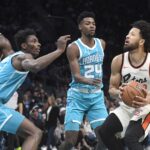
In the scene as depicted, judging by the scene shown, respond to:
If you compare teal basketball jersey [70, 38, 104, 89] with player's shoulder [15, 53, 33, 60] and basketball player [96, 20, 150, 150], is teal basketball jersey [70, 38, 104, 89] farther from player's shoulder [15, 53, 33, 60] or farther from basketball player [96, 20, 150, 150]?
player's shoulder [15, 53, 33, 60]

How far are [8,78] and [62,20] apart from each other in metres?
11.6

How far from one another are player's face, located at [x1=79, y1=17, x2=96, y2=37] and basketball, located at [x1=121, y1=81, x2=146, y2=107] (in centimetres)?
185

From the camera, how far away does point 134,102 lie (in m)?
7.87

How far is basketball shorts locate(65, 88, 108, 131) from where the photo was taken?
9.31 m

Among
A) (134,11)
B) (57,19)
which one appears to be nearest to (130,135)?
(57,19)

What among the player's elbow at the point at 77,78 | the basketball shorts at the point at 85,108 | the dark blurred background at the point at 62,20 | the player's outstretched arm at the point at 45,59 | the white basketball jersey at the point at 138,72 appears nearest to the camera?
→ the player's outstretched arm at the point at 45,59

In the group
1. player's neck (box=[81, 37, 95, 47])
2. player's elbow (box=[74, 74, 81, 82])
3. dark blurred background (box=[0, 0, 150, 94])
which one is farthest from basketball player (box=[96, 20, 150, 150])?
dark blurred background (box=[0, 0, 150, 94])

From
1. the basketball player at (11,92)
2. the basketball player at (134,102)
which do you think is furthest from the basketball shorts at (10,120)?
the basketball player at (134,102)

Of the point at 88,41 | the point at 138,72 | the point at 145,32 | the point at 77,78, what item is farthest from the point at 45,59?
the point at 88,41

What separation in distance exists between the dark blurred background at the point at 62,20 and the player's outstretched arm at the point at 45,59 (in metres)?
10.2

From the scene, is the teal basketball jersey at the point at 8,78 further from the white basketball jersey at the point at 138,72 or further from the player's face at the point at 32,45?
the white basketball jersey at the point at 138,72

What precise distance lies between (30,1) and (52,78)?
9.07ft

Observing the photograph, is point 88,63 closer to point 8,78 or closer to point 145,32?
point 145,32

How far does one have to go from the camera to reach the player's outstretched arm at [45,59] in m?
7.29
